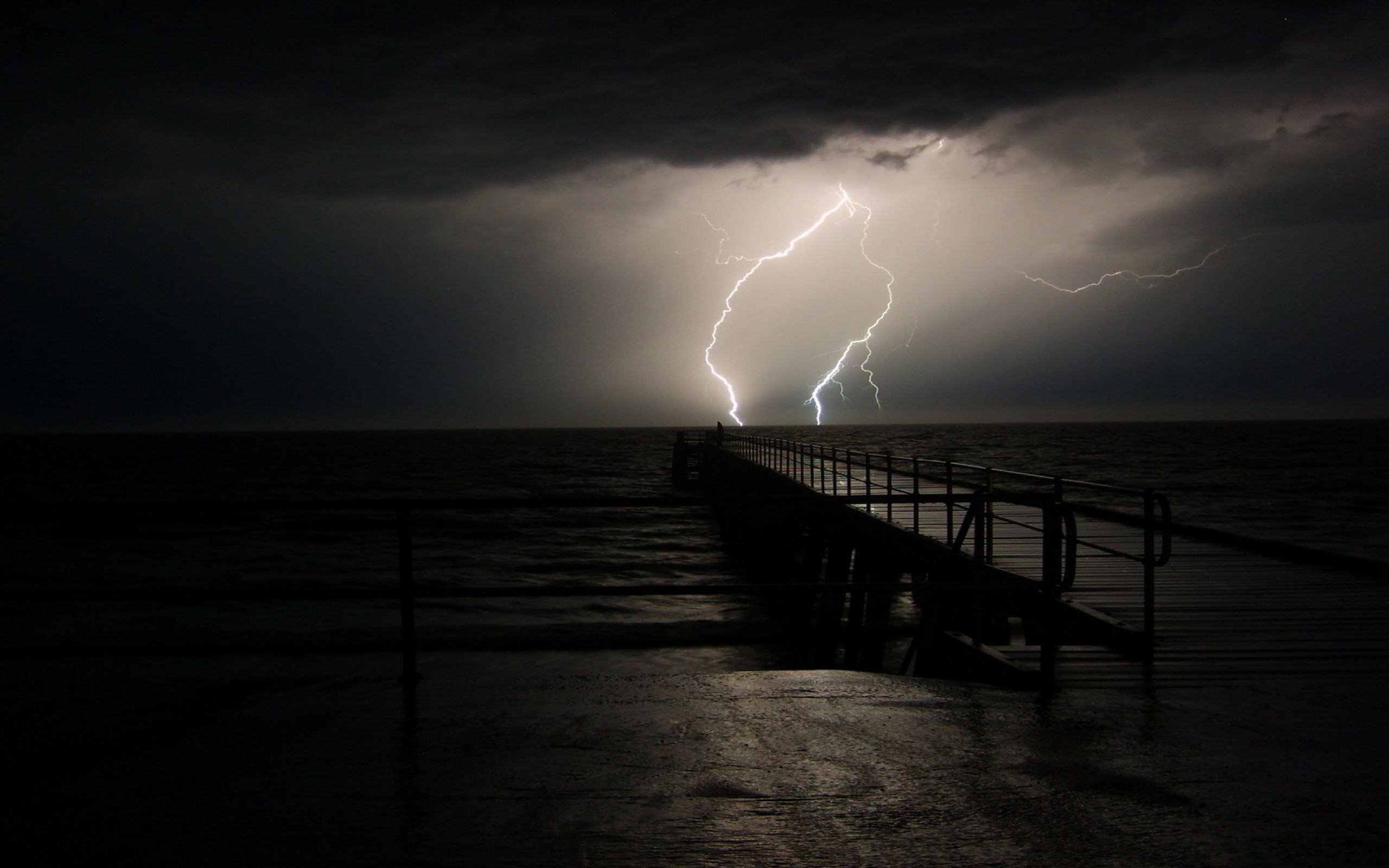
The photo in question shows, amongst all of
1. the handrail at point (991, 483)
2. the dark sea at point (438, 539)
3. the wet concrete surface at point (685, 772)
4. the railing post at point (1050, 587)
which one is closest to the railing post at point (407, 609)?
the wet concrete surface at point (685, 772)

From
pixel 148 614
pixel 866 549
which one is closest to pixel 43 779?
pixel 866 549

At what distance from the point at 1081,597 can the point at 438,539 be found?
24.9 m

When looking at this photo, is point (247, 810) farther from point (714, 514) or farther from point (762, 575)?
point (714, 514)

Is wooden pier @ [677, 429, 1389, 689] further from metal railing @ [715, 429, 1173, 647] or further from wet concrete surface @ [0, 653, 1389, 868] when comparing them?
wet concrete surface @ [0, 653, 1389, 868]

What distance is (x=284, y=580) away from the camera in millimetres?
21938

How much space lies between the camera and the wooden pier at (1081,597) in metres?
5.12

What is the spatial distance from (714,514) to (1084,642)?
31752 millimetres

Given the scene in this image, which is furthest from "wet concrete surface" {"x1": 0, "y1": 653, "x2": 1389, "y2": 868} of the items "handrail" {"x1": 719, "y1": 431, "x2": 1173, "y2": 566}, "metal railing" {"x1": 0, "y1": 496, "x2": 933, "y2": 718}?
"handrail" {"x1": 719, "y1": 431, "x2": 1173, "y2": 566}

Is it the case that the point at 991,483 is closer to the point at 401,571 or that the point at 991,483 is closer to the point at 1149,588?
the point at 1149,588

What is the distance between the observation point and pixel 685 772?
334cm

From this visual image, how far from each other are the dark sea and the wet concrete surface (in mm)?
1268

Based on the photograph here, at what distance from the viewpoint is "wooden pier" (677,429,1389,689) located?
512cm

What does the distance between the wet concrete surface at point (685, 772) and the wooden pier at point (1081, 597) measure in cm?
62

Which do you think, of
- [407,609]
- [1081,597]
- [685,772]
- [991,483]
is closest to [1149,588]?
[1081,597]
